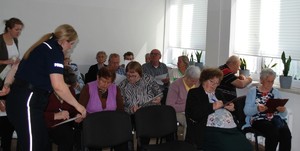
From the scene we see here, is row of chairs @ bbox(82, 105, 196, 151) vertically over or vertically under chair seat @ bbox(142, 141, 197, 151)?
over

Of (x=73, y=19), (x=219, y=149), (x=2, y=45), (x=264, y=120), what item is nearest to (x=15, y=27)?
(x=2, y=45)

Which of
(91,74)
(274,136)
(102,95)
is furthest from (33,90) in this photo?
(91,74)

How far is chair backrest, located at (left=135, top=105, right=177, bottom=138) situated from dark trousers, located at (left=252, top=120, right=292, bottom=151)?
1.04 meters

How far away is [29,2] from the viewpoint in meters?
5.74

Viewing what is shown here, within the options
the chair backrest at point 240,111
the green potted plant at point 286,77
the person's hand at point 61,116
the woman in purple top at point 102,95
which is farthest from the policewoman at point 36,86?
the green potted plant at point 286,77

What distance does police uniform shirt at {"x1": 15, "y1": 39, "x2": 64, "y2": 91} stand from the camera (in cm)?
242

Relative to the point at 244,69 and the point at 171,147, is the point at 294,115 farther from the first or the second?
the point at 171,147

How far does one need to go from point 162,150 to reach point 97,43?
3.98 meters

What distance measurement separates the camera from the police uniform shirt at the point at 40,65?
7.93ft

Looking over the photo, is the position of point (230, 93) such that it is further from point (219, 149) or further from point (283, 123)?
point (219, 149)

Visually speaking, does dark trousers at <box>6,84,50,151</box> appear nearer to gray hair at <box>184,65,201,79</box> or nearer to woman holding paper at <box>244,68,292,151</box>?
gray hair at <box>184,65,201,79</box>

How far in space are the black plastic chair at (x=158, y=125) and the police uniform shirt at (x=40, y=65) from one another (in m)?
0.96

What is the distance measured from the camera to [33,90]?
8.00ft

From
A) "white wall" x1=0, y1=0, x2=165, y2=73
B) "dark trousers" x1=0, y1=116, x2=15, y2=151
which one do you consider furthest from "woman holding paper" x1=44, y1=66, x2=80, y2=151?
"white wall" x1=0, y1=0, x2=165, y2=73
